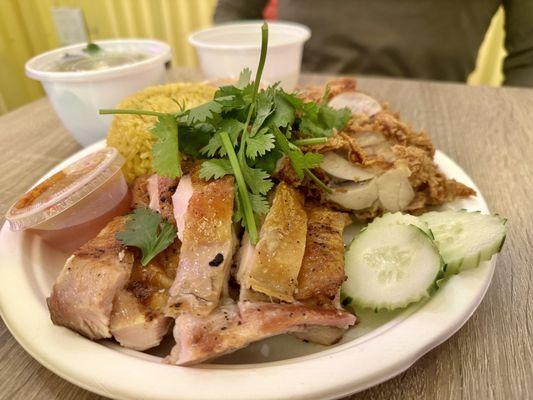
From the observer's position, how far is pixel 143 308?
41.4 inches

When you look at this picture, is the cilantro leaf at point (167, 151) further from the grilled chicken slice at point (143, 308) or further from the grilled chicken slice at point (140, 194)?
the grilled chicken slice at point (143, 308)

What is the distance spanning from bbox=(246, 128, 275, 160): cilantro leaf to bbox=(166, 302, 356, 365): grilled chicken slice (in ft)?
1.40

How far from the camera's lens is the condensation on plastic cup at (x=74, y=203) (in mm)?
1283

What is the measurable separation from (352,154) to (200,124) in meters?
0.51

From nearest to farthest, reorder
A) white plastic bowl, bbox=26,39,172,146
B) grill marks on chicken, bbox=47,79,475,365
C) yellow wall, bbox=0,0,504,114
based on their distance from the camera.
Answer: grill marks on chicken, bbox=47,79,475,365 → white plastic bowl, bbox=26,39,172,146 → yellow wall, bbox=0,0,504,114

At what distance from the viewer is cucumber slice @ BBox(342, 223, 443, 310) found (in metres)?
1.07

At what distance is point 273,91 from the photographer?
1352 mm

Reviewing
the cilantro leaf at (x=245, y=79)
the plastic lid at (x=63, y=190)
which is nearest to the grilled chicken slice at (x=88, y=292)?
the plastic lid at (x=63, y=190)

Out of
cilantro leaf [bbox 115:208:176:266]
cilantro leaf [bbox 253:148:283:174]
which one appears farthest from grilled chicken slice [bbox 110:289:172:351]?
cilantro leaf [bbox 253:148:283:174]

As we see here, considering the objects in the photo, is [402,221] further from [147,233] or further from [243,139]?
[147,233]

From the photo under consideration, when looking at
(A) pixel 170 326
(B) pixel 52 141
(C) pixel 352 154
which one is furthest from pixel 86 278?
(B) pixel 52 141

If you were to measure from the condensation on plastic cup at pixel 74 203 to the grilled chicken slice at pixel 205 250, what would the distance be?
366mm

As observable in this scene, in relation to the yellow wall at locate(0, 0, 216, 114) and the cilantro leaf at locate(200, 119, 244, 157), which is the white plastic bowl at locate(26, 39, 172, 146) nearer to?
the cilantro leaf at locate(200, 119, 244, 157)

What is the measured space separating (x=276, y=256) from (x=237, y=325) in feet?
0.62
